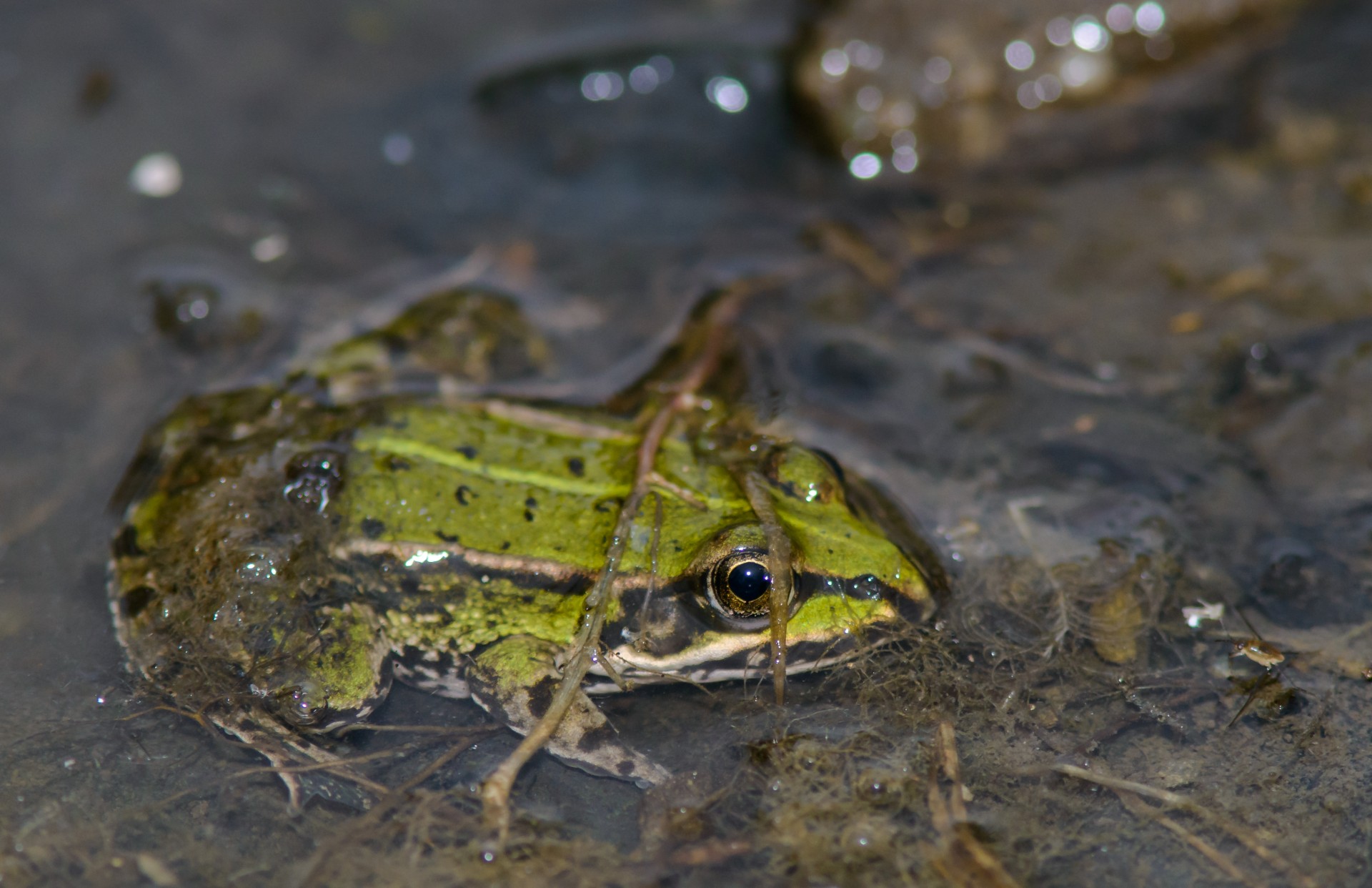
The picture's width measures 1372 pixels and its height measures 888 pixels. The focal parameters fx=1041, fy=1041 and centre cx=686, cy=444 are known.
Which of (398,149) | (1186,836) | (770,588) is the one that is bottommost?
(1186,836)

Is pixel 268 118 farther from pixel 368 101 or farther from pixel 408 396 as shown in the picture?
pixel 408 396

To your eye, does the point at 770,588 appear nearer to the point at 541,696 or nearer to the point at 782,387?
the point at 541,696

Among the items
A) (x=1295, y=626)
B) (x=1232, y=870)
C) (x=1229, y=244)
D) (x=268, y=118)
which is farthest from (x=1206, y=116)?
(x=268, y=118)

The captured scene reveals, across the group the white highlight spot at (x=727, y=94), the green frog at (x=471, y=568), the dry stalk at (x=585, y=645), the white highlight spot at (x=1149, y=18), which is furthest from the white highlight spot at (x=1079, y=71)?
the dry stalk at (x=585, y=645)

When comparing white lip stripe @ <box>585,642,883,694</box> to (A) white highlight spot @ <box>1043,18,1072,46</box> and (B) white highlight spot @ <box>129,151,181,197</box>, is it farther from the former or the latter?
(A) white highlight spot @ <box>1043,18,1072,46</box>

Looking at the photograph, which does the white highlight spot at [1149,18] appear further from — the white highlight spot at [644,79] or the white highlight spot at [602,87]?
the white highlight spot at [602,87]

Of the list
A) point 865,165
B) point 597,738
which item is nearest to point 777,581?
point 597,738

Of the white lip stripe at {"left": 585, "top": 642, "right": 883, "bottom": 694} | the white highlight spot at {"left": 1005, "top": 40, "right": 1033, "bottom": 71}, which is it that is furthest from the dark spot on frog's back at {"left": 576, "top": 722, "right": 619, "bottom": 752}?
the white highlight spot at {"left": 1005, "top": 40, "right": 1033, "bottom": 71}
